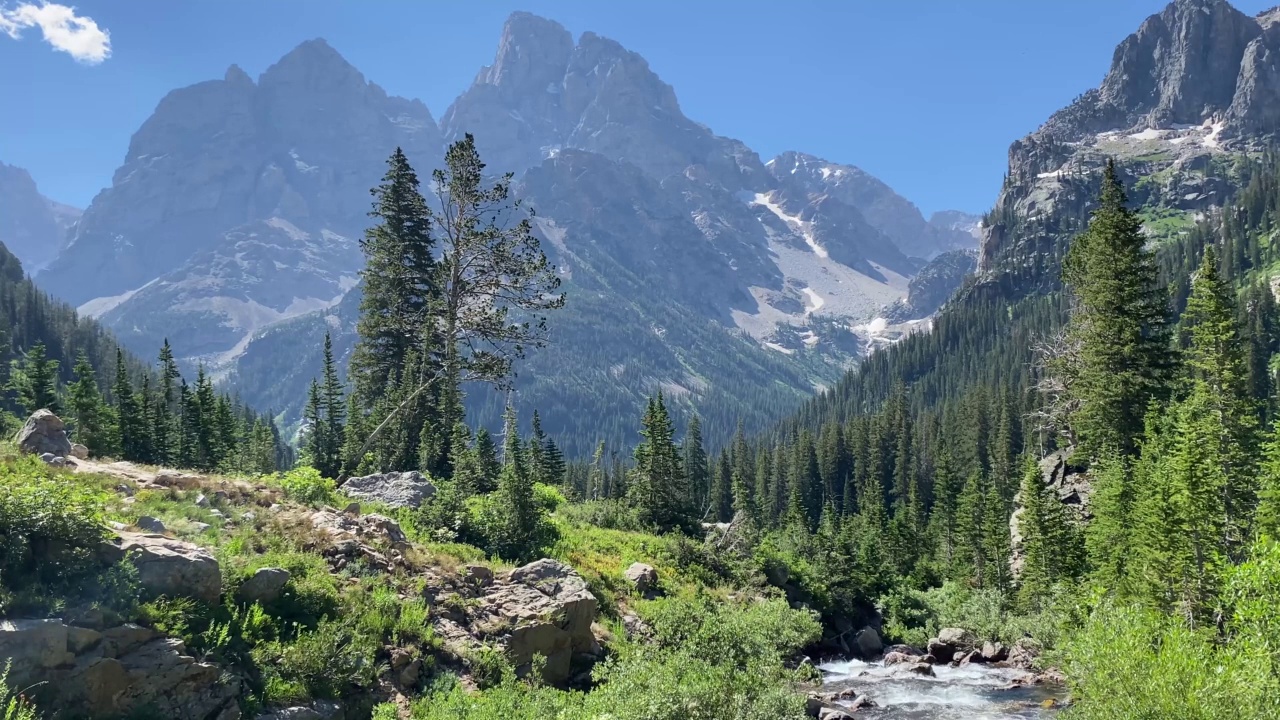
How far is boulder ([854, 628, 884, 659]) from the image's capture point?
1615 inches

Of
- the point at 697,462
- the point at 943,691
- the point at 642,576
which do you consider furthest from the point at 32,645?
the point at 697,462

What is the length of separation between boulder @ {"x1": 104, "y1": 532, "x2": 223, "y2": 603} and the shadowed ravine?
22.8m

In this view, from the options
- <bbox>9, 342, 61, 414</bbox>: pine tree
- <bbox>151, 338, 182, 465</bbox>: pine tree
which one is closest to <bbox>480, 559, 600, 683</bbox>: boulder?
<bbox>151, 338, 182, 465</bbox>: pine tree

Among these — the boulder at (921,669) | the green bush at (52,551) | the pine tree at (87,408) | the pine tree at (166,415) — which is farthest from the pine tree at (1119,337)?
the pine tree at (166,415)

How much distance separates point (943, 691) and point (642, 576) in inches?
622

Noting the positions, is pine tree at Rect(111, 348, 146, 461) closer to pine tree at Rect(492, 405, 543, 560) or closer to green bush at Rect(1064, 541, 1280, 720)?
pine tree at Rect(492, 405, 543, 560)

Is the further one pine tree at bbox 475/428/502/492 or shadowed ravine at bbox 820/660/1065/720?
pine tree at bbox 475/428/502/492

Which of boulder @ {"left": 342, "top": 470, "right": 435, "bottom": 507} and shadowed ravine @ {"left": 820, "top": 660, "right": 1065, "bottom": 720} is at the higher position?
boulder @ {"left": 342, "top": 470, "right": 435, "bottom": 507}

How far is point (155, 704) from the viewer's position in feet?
36.4

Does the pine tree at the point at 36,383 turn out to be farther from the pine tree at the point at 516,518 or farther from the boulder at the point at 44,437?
the pine tree at the point at 516,518

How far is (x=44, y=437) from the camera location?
18.1 m

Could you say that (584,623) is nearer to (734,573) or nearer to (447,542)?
(447,542)

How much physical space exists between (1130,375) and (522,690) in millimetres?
39503

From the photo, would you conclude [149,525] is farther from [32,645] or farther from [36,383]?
[36,383]
